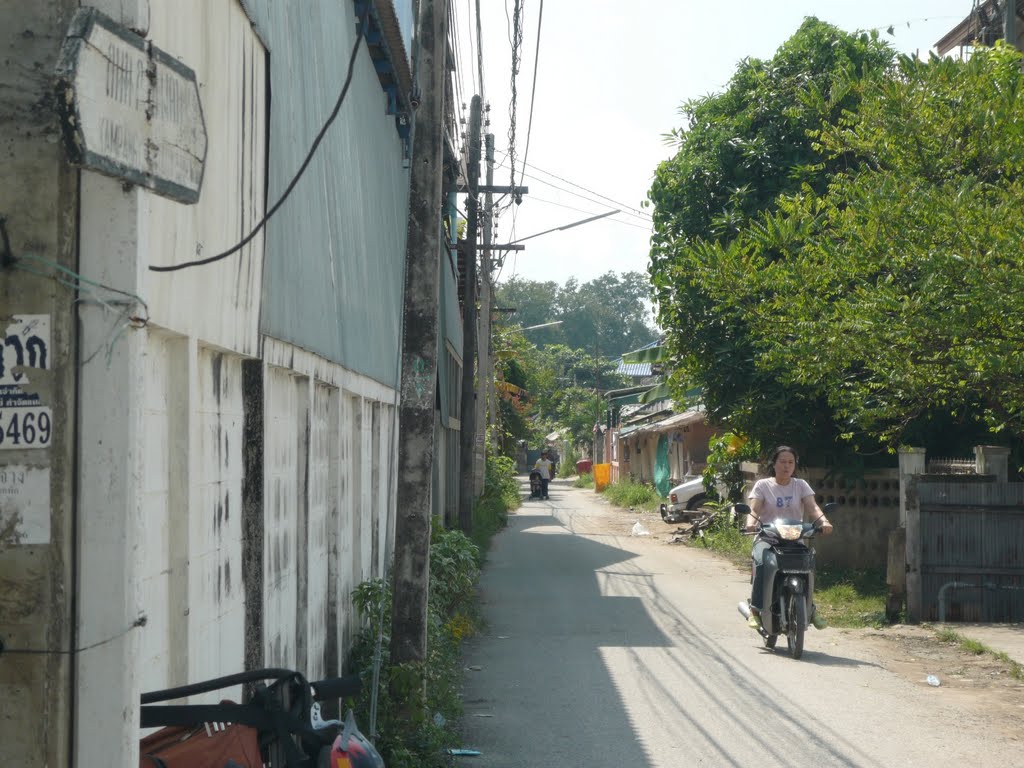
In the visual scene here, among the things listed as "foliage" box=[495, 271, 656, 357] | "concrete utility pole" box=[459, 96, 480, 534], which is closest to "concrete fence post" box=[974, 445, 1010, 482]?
"concrete utility pole" box=[459, 96, 480, 534]

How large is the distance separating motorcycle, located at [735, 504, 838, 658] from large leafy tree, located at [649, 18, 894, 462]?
688 centimetres

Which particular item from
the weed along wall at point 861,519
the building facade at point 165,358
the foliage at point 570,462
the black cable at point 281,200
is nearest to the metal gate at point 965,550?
the weed along wall at point 861,519

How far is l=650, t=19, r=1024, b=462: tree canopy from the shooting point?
37.2 feet

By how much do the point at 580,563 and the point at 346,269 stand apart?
39.6ft

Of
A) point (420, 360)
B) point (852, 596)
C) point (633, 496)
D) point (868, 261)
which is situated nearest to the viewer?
point (420, 360)

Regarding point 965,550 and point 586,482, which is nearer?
point 965,550

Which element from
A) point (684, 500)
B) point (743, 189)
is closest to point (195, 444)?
point (743, 189)

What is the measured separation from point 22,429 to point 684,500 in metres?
28.0

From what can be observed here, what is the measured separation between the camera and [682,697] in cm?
918

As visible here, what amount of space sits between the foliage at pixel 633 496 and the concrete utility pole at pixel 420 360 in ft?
104

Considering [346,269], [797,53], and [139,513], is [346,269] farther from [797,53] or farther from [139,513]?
[797,53]

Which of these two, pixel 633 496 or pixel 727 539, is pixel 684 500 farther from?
pixel 633 496

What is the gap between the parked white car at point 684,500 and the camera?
2957 cm

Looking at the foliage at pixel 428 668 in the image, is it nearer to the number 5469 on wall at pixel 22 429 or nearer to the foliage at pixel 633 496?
the number 5469 on wall at pixel 22 429
